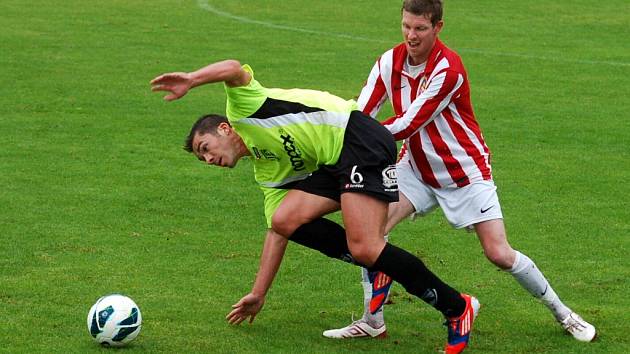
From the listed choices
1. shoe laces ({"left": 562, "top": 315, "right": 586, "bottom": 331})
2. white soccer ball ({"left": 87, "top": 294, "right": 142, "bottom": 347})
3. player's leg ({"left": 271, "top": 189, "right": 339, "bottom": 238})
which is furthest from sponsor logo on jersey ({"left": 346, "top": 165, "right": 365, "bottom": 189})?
shoe laces ({"left": 562, "top": 315, "right": 586, "bottom": 331})

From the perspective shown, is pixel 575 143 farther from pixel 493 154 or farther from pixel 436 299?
pixel 436 299

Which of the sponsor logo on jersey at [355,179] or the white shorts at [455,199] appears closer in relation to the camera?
the sponsor logo on jersey at [355,179]

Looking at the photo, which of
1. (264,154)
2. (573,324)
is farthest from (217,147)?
(573,324)

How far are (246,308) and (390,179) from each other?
4.06 ft

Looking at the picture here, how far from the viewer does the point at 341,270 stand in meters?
9.31

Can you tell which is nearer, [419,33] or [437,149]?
[419,33]

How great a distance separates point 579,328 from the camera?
25.2 ft

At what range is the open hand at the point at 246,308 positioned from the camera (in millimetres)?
7676

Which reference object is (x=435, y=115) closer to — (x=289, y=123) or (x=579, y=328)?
(x=289, y=123)

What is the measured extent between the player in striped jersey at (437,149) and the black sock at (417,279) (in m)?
0.44

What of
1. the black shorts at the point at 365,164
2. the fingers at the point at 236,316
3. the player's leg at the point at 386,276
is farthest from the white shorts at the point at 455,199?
the fingers at the point at 236,316

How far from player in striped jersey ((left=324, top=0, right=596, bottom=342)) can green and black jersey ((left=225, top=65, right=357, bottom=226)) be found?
15.9 inches

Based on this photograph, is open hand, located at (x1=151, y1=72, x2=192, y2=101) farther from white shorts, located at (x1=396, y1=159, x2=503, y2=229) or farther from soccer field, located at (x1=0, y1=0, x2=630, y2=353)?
white shorts, located at (x1=396, y1=159, x2=503, y2=229)

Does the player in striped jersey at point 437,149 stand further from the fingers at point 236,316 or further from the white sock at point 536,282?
the fingers at point 236,316
